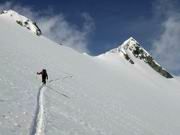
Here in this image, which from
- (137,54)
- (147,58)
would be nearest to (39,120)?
(137,54)

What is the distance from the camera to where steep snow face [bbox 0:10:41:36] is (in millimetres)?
100188

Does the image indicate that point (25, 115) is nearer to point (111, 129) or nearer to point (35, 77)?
point (111, 129)

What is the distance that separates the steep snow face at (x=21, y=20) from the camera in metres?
100

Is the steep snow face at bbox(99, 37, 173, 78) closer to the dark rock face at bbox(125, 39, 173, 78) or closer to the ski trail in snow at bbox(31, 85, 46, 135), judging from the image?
the dark rock face at bbox(125, 39, 173, 78)

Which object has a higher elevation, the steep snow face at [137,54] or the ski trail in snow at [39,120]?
the steep snow face at [137,54]

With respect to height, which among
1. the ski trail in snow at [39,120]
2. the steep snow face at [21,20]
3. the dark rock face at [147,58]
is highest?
the dark rock face at [147,58]

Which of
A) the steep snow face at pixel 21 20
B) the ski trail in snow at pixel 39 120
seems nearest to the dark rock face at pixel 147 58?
the steep snow face at pixel 21 20

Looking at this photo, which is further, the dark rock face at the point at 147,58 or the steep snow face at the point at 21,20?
the dark rock face at the point at 147,58

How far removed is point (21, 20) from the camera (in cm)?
10300

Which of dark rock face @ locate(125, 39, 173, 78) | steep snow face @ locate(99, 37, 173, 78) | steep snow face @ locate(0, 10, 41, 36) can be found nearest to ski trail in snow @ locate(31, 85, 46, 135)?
steep snow face @ locate(0, 10, 41, 36)

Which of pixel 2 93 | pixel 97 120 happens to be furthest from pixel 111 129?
pixel 2 93

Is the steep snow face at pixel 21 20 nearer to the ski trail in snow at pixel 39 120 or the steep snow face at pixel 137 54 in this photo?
the steep snow face at pixel 137 54

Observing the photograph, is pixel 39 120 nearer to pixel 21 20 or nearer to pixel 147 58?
pixel 21 20

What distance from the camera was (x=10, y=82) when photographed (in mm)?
27516
